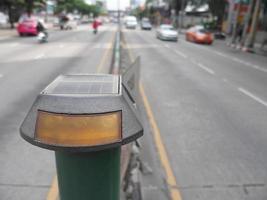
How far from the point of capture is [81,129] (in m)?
1.91

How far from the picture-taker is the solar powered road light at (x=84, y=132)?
1.92m

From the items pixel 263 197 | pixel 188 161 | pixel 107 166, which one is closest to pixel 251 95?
pixel 188 161

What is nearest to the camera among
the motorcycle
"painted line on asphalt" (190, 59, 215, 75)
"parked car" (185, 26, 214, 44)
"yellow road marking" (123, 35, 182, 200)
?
"yellow road marking" (123, 35, 182, 200)

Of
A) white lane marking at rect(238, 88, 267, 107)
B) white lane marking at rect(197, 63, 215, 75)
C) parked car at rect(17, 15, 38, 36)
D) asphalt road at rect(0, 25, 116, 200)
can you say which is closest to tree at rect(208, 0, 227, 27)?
parked car at rect(17, 15, 38, 36)

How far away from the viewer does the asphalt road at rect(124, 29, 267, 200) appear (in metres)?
4.51

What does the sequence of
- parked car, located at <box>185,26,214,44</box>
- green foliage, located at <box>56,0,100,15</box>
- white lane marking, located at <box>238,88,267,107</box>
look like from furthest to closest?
green foliage, located at <box>56,0,100,15</box> → parked car, located at <box>185,26,214,44</box> → white lane marking, located at <box>238,88,267,107</box>

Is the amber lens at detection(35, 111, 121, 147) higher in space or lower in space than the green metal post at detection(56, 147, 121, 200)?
higher

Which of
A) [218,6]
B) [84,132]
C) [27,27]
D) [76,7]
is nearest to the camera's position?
[84,132]

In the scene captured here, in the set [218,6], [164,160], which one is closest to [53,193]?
[164,160]

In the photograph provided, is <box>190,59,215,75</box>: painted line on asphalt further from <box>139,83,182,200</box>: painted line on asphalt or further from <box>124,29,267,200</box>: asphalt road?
<box>139,83,182,200</box>: painted line on asphalt

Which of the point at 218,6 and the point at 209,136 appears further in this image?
the point at 218,6

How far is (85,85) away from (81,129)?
1.81 ft

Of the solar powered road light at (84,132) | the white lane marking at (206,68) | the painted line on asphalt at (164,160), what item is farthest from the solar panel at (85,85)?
the white lane marking at (206,68)

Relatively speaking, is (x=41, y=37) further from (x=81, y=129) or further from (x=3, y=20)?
(x=3, y=20)
